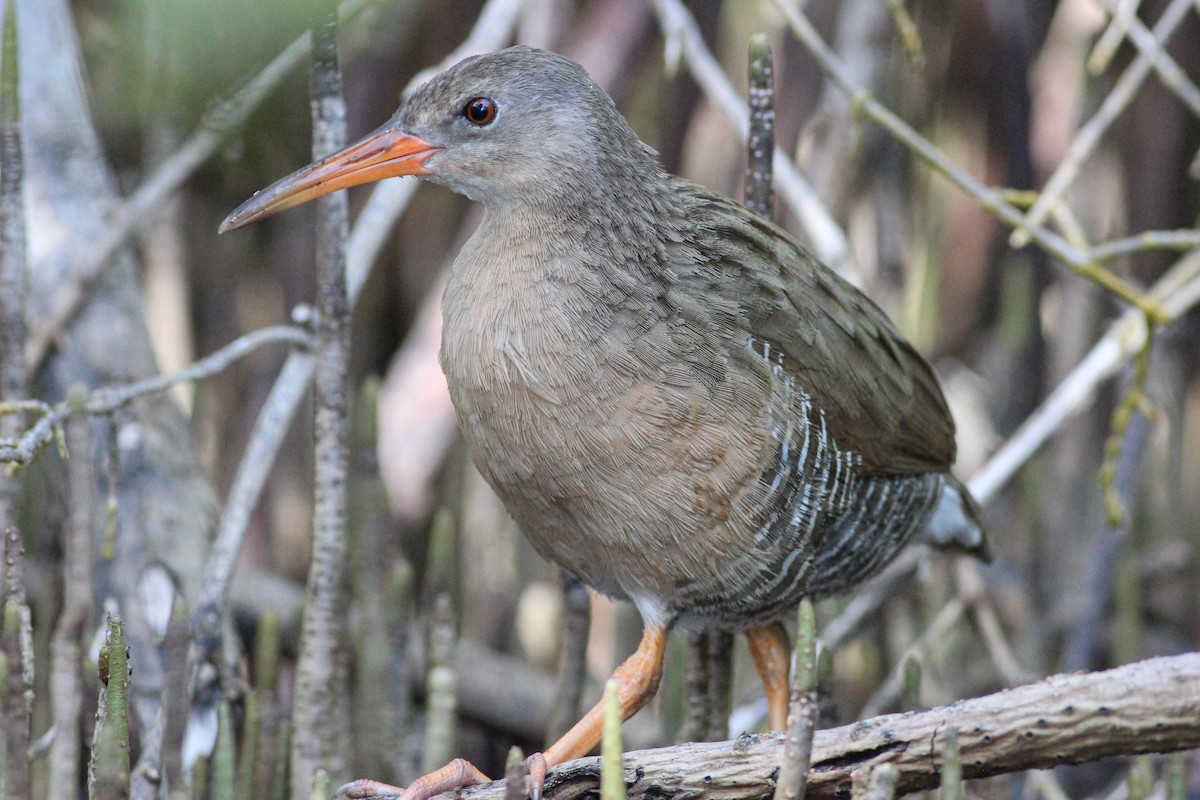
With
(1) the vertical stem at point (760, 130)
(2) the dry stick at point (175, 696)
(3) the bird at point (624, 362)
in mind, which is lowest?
(2) the dry stick at point (175, 696)

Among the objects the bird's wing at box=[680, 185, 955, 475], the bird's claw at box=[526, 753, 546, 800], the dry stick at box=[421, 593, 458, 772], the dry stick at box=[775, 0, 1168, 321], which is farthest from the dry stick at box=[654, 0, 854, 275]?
the bird's claw at box=[526, 753, 546, 800]

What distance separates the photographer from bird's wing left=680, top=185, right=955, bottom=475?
6.84 feet

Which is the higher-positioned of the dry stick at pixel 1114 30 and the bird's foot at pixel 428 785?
the dry stick at pixel 1114 30

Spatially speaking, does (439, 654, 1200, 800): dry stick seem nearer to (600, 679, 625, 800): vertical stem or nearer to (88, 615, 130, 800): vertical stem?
(600, 679, 625, 800): vertical stem

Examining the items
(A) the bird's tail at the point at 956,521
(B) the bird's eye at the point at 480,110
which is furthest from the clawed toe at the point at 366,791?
(A) the bird's tail at the point at 956,521

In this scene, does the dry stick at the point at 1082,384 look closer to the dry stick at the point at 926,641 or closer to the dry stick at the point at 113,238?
the dry stick at the point at 926,641

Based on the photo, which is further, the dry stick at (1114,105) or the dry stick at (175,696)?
the dry stick at (1114,105)

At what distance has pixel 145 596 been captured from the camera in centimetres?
245

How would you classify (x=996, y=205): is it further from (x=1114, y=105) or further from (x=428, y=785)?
(x=428, y=785)

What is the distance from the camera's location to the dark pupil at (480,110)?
6.72ft

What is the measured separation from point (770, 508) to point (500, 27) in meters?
1.33

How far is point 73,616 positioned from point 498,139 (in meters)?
0.94

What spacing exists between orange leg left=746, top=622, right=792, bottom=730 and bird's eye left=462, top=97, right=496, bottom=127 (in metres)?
1.01

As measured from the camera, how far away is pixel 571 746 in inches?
76.9
